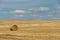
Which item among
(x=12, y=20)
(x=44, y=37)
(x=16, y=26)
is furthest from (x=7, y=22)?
(x=44, y=37)

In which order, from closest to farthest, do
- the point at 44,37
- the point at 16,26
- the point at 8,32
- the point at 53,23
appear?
1. the point at 44,37
2. the point at 8,32
3. the point at 16,26
4. the point at 53,23

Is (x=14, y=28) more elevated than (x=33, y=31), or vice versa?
(x=14, y=28)

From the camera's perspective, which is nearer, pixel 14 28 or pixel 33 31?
pixel 33 31

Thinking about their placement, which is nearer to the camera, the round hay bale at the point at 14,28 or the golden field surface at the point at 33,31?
the golden field surface at the point at 33,31

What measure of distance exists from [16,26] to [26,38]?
573 mm

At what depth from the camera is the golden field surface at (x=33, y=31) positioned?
3420mm

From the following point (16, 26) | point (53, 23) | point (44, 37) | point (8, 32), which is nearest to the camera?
point (44, 37)

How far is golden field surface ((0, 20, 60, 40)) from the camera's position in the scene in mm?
3420

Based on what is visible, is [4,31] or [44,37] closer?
[44,37]

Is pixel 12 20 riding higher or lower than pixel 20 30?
higher

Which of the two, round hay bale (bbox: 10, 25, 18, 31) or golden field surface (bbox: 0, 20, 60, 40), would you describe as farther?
round hay bale (bbox: 10, 25, 18, 31)

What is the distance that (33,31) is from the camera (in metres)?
3.67

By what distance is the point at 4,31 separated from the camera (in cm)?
371

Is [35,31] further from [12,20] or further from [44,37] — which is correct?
[12,20]
